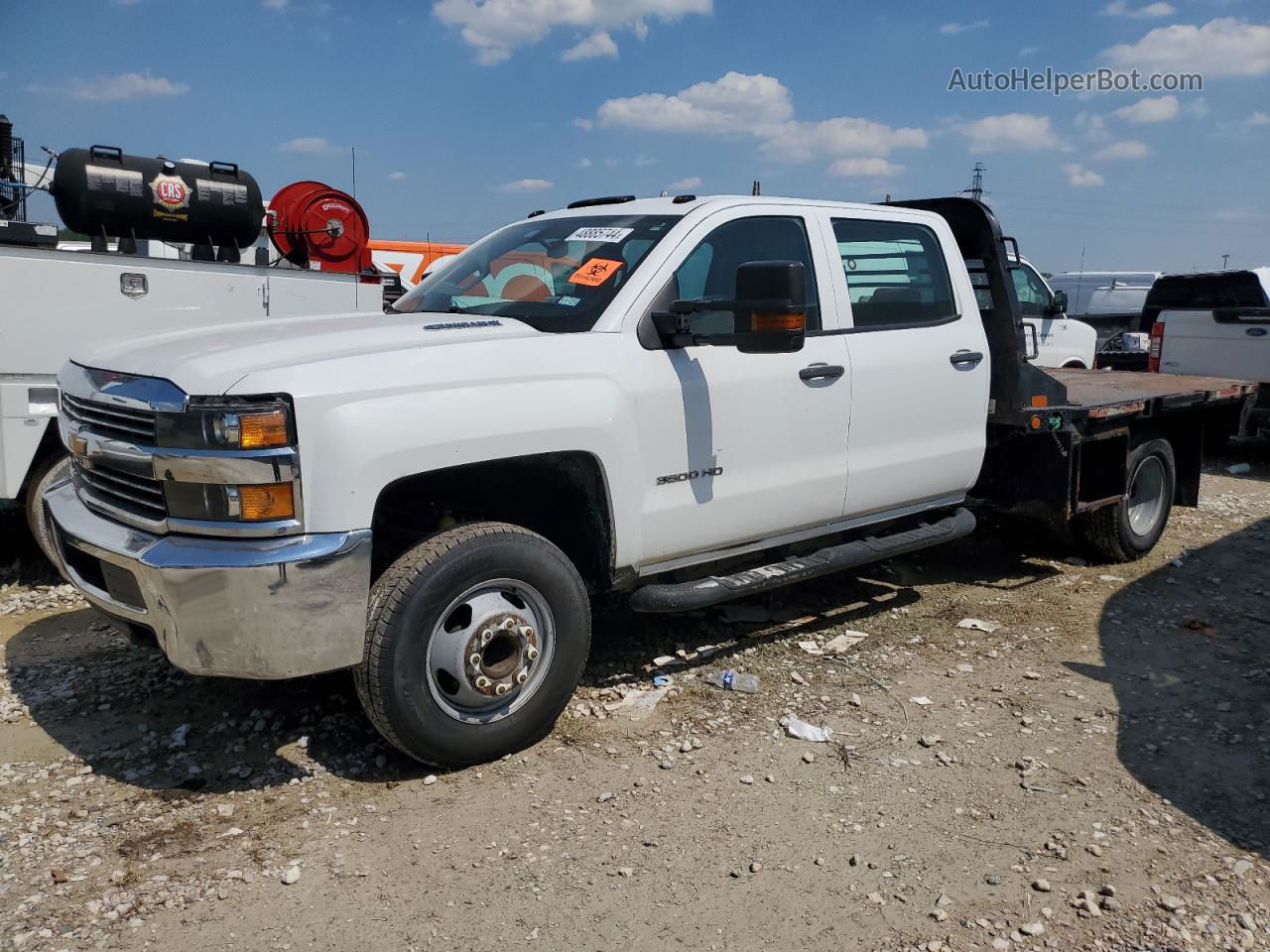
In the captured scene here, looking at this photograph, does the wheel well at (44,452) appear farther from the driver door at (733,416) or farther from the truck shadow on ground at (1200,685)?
the truck shadow on ground at (1200,685)

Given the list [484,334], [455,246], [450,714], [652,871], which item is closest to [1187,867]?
[652,871]

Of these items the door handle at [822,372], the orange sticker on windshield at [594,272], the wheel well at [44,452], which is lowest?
the wheel well at [44,452]

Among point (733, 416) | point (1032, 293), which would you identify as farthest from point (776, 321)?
point (1032, 293)

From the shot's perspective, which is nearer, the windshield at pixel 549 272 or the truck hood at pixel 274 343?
the truck hood at pixel 274 343

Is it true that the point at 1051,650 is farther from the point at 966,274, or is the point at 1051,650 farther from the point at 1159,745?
the point at 966,274

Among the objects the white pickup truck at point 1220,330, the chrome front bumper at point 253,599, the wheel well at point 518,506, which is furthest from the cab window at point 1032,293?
the chrome front bumper at point 253,599

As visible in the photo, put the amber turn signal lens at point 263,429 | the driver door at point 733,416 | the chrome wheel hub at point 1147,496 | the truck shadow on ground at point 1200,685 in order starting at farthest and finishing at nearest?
the chrome wheel hub at point 1147,496
the driver door at point 733,416
the truck shadow on ground at point 1200,685
the amber turn signal lens at point 263,429

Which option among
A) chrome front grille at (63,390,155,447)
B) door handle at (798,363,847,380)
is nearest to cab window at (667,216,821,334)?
door handle at (798,363,847,380)

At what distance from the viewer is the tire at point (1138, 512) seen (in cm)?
638

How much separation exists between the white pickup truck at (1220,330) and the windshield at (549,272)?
830cm

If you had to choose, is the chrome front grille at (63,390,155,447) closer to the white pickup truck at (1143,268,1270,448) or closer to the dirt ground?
the dirt ground

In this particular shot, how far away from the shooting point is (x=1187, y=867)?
3.14 metres

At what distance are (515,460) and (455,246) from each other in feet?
52.3

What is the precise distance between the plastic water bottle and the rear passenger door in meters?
0.93
